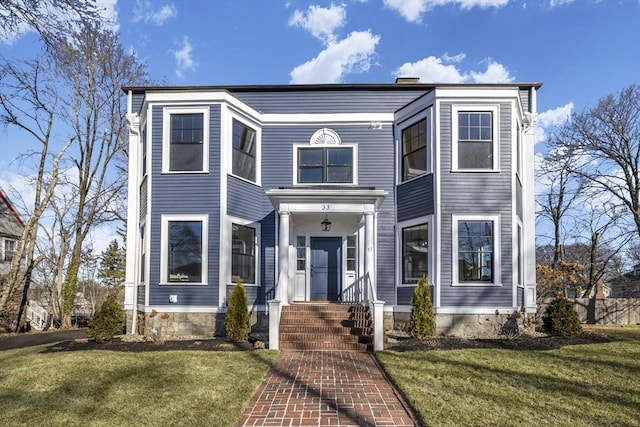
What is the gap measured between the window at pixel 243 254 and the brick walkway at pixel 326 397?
3910 millimetres

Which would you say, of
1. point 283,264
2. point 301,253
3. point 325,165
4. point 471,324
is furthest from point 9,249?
point 471,324

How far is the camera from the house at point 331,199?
35.0ft

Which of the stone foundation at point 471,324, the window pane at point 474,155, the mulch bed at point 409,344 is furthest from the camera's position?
the window pane at point 474,155

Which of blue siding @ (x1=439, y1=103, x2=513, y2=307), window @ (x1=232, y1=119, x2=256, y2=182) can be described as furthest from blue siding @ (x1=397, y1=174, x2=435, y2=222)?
window @ (x1=232, y1=119, x2=256, y2=182)

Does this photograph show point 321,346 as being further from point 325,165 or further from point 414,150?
point 414,150

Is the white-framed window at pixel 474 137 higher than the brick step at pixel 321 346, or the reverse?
the white-framed window at pixel 474 137

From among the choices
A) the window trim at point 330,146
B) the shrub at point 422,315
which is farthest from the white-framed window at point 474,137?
the shrub at point 422,315

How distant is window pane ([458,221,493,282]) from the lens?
10672mm

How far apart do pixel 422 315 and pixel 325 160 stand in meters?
5.19

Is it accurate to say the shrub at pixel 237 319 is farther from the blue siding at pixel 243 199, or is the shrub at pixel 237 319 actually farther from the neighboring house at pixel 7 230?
the neighboring house at pixel 7 230

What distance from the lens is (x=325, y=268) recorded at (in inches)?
482

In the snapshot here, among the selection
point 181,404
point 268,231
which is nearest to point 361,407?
point 181,404

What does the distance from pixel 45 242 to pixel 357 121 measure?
2143 centimetres

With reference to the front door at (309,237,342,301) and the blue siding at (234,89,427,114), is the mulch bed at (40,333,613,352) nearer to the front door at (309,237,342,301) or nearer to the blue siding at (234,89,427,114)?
the front door at (309,237,342,301)
